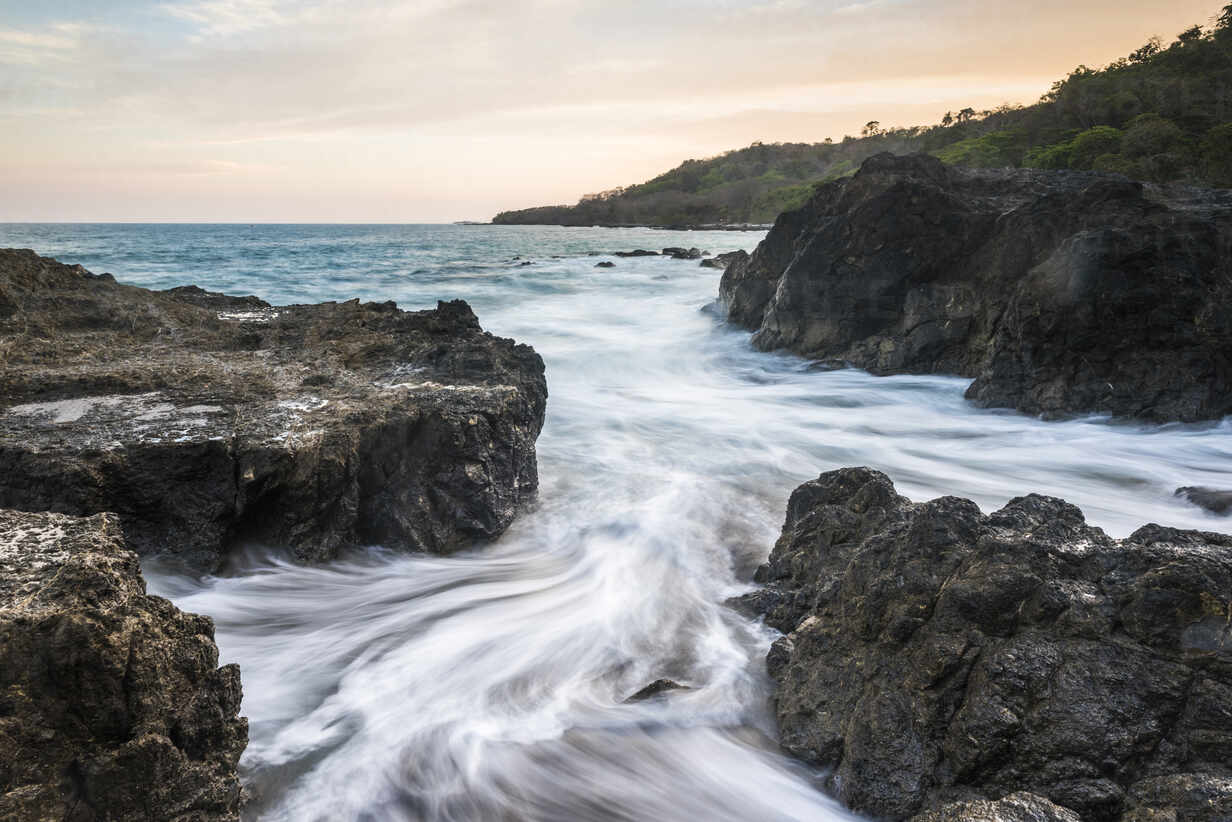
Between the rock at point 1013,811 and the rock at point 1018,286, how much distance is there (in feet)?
24.1

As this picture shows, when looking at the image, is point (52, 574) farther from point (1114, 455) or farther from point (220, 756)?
point (1114, 455)

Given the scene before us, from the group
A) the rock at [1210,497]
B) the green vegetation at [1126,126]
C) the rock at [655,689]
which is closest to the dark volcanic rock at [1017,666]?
the rock at [655,689]

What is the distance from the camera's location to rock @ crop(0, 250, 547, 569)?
415 cm

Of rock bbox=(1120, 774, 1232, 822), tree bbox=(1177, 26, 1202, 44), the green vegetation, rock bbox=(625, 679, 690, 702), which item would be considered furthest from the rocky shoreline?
tree bbox=(1177, 26, 1202, 44)

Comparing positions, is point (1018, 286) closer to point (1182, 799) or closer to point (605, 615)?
point (605, 615)

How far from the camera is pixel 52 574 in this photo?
6.91 ft

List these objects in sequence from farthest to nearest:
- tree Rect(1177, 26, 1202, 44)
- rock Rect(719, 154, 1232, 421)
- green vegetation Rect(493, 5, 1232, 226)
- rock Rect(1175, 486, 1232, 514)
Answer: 1. tree Rect(1177, 26, 1202, 44)
2. green vegetation Rect(493, 5, 1232, 226)
3. rock Rect(719, 154, 1232, 421)
4. rock Rect(1175, 486, 1232, 514)

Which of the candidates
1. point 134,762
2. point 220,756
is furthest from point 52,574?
point 220,756

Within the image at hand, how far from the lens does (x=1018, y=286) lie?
8.91 metres

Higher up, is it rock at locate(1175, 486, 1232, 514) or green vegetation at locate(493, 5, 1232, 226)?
green vegetation at locate(493, 5, 1232, 226)

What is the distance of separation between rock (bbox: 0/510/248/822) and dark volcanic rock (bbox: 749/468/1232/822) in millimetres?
2397

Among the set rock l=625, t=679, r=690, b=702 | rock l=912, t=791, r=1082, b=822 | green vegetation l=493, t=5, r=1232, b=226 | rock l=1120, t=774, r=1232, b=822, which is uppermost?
green vegetation l=493, t=5, r=1232, b=226

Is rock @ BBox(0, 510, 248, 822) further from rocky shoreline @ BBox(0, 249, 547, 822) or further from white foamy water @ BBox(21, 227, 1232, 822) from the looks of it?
white foamy water @ BBox(21, 227, 1232, 822)

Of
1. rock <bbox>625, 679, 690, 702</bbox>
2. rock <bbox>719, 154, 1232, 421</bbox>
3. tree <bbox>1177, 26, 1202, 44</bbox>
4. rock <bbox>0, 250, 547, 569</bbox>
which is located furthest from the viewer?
tree <bbox>1177, 26, 1202, 44</bbox>
